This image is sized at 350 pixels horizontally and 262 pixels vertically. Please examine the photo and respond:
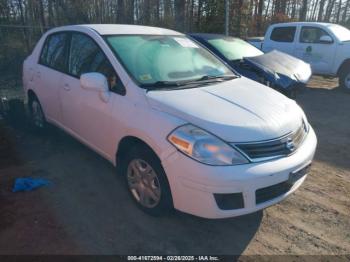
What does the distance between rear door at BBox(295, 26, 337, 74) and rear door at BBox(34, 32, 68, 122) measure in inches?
→ 301

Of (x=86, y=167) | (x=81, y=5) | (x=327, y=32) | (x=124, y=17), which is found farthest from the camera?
(x=124, y=17)

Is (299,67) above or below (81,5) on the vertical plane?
below

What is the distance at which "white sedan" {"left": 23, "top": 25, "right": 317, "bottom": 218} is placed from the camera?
103 inches

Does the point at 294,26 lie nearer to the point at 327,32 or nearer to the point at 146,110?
the point at 327,32

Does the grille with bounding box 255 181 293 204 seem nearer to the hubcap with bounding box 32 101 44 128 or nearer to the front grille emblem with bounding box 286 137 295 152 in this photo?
Answer: the front grille emblem with bounding box 286 137 295 152

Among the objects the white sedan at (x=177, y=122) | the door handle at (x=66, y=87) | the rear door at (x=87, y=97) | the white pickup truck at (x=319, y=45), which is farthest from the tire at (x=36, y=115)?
the white pickup truck at (x=319, y=45)

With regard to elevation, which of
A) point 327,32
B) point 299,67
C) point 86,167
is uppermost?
point 327,32

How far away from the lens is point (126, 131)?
312 centimetres

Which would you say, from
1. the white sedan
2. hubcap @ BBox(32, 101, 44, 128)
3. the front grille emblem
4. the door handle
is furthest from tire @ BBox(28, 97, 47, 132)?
the front grille emblem

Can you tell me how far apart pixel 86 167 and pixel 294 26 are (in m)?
8.33

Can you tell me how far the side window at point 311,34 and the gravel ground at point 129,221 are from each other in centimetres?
624

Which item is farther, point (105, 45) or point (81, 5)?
point (81, 5)

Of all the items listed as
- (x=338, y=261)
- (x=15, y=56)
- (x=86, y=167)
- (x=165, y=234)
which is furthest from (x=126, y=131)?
(x=15, y=56)

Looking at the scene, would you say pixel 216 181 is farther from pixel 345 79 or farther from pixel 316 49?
pixel 316 49
